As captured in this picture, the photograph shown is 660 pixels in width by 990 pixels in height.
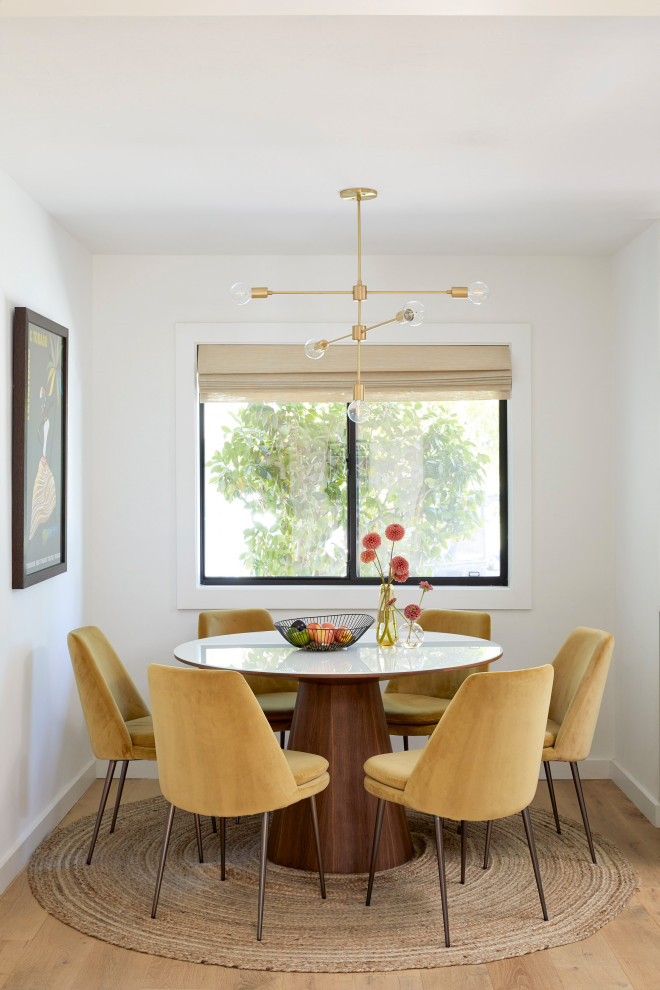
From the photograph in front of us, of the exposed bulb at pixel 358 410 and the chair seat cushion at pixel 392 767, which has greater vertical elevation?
the exposed bulb at pixel 358 410

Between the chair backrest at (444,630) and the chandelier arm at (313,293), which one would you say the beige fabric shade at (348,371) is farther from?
the chair backrest at (444,630)

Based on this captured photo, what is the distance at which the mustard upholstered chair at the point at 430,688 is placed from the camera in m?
3.80

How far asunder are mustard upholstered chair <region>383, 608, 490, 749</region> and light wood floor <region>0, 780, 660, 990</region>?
1078 mm

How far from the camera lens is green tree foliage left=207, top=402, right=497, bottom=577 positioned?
4.70 metres

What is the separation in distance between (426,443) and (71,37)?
9.21ft

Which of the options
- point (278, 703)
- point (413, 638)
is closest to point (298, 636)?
point (413, 638)

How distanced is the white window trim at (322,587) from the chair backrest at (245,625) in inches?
8.2

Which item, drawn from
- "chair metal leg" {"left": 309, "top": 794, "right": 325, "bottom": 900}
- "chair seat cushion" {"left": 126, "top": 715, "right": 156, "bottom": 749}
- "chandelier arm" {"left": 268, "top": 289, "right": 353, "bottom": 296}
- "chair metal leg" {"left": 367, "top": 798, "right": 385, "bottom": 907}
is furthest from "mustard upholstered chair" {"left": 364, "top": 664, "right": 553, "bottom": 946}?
"chandelier arm" {"left": 268, "top": 289, "right": 353, "bottom": 296}

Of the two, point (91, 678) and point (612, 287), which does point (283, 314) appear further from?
point (91, 678)

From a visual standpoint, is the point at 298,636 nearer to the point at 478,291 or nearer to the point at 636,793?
the point at 478,291

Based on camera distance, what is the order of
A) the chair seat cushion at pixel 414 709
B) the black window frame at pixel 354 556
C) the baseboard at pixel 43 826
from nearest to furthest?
the baseboard at pixel 43 826
the chair seat cushion at pixel 414 709
the black window frame at pixel 354 556

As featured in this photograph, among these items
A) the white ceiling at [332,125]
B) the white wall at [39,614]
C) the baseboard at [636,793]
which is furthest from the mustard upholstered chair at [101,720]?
the baseboard at [636,793]

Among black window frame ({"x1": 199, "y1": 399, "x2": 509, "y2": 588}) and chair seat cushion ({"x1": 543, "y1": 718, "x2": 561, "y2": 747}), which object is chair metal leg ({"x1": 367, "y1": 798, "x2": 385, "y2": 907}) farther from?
black window frame ({"x1": 199, "y1": 399, "x2": 509, "y2": 588})

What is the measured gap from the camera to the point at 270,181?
→ 11.2ft
